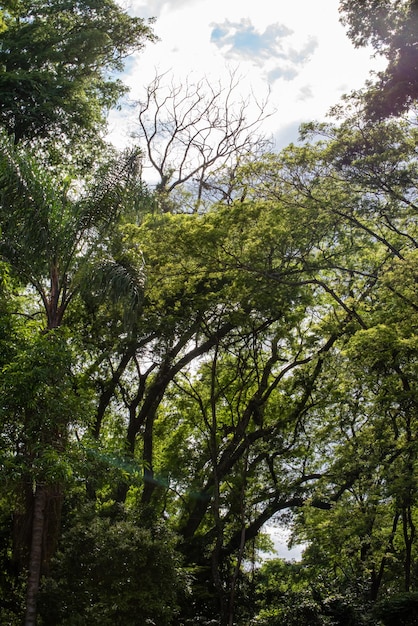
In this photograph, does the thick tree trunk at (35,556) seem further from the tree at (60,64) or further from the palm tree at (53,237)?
the tree at (60,64)

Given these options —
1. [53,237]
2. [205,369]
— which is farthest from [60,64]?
[205,369]

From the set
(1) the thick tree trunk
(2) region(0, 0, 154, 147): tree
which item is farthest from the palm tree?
(2) region(0, 0, 154, 147): tree

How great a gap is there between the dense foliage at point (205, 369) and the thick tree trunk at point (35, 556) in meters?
0.03

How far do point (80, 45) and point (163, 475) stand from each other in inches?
453

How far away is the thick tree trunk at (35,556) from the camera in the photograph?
9695 millimetres

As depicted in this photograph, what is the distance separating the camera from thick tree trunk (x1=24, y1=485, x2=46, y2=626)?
970cm

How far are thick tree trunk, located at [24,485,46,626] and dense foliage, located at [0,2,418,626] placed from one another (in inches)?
1.3

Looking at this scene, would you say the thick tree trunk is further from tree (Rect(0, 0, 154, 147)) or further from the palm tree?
tree (Rect(0, 0, 154, 147))

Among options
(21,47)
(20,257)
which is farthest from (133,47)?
(20,257)

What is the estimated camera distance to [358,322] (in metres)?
13.1

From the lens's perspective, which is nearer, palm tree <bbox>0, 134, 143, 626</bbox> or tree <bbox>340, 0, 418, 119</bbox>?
tree <bbox>340, 0, 418, 119</bbox>

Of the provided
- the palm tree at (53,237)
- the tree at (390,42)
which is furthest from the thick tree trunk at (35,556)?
the tree at (390,42)

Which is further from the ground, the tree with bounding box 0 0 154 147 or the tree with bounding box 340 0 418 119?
the tree with bounding box 0 0 154 147

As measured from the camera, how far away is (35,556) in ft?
32.5
